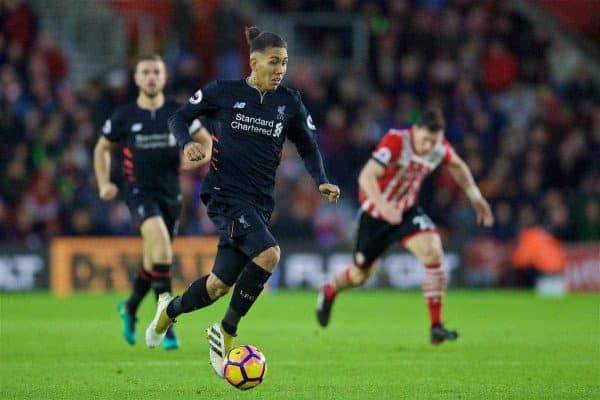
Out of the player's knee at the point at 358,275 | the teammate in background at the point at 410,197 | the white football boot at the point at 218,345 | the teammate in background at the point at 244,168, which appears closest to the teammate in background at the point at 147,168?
the teammate in background at the point at 410,197

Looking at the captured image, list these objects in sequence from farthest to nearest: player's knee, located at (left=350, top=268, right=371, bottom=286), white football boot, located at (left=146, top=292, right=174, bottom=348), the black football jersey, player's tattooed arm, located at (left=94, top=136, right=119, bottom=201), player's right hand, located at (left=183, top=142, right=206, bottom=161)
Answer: player's knee, located at (left=350, top=268, right=371, bottom=286) → player's tattooed arm, located at (left=94, top=136, right=119, bottom=201) → white football boot, located at (left=146, top=292, right=174, bottom=348) → the black football jersey → player's right hand, located at (left=183, top=142, right=206, bottom=161)

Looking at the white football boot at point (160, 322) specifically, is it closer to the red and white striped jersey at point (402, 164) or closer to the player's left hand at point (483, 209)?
the red and white striped jersey at point (402, 164)

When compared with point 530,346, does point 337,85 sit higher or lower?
higher

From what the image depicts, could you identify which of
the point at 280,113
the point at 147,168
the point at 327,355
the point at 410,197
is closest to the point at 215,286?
the point at 280,113

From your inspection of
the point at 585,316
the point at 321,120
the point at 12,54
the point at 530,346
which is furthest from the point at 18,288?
the point at 530,346

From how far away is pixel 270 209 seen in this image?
27.9ft

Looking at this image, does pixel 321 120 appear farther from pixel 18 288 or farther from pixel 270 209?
pixel 270 209

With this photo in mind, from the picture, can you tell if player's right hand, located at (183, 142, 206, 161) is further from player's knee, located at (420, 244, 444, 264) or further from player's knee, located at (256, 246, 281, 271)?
Result: player's knee, located at (420, 244, 444, 264)

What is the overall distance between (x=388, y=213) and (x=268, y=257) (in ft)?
11.7

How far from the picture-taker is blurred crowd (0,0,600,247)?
1995 centimetres

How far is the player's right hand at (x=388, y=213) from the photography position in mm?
11516

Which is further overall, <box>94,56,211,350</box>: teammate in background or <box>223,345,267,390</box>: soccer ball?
<box>94,56,211,350</box>: teammate in background

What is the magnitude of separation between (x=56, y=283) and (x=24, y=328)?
647cm

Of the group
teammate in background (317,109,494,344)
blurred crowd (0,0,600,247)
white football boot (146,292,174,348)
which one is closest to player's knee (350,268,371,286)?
teammate in background (317,109,494,344)
